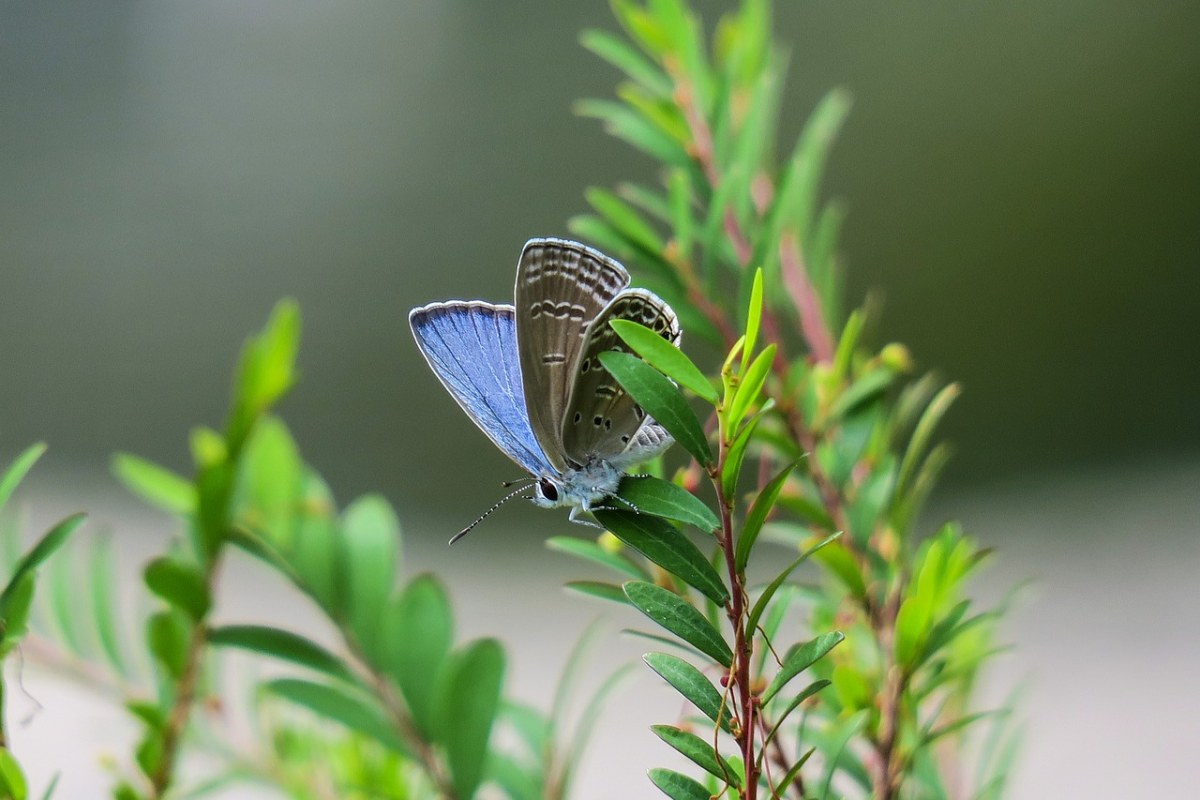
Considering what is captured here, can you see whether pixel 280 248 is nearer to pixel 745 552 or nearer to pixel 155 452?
pixel 155 452

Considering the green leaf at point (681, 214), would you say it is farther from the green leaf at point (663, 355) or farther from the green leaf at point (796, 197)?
the green leaf at point (663, 355)

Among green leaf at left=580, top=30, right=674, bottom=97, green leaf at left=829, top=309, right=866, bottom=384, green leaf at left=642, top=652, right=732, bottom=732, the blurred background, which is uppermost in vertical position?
the blurred background

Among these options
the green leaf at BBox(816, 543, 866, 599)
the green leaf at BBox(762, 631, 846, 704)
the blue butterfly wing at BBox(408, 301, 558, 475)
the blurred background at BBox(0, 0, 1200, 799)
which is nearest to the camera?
the green leaf at BBox(762, 631, 846, 704)

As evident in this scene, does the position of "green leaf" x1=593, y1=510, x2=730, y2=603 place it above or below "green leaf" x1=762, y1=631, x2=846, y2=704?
above

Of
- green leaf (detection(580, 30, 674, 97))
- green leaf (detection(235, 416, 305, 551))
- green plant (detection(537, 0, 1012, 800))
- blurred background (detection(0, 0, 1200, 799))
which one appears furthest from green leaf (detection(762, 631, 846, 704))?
blurred background (detection(0, 0, 1200, 799))

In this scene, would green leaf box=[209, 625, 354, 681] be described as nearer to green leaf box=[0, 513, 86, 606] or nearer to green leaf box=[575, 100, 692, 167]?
green leaf box=[0, 513, 86, 606]

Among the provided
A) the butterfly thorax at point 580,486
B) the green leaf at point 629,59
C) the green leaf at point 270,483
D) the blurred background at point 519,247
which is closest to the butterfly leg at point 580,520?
the butterfly thorax at point 580,486
